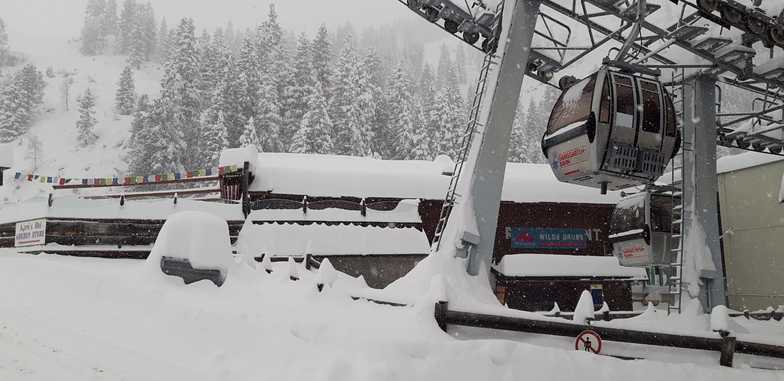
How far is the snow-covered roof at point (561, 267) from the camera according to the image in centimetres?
1852

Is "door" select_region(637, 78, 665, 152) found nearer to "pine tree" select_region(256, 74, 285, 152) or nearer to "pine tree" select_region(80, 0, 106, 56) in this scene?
"pine tree" select_region(256, 74, 285, 152)

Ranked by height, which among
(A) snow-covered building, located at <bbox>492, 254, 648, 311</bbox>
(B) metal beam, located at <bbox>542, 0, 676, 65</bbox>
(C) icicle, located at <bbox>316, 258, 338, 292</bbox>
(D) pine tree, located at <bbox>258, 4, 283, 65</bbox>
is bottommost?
(A) snow-covered building, located at <bbox>492, 254, 648, 311</bbox>

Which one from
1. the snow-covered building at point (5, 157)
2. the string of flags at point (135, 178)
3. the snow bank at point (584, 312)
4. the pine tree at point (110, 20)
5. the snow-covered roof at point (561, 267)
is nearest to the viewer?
the snow bank at point (584, 312)

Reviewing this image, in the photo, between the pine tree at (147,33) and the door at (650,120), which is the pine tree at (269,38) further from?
the pine tree at (147,33)

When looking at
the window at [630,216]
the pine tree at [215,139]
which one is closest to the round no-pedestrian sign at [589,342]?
the window at [630,216]

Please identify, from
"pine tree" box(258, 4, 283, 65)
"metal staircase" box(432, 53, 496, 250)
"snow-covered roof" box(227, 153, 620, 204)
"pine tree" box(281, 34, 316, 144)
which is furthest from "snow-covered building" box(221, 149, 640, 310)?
"pine tree" box(258, 4, 283, 65)

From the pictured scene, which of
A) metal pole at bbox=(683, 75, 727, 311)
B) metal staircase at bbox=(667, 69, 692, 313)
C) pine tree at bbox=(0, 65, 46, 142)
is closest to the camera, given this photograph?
metal pole at bbox=(683, 75, 727, 311)

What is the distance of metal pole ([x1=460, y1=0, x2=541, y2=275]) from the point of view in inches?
357

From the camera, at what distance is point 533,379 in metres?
5.93

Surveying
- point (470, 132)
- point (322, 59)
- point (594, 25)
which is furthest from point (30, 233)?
point (322, 59)

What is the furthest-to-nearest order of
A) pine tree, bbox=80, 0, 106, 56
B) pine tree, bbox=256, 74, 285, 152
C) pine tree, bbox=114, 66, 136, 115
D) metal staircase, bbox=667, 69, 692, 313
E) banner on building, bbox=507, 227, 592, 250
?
pine tree, bbox=80, 0, 106, 56 < pine tree, bbox=114, 66, 136, 115 < pine tree, bbox=256, 74, 285, 152 < banner on building, bbox=507, 227, 592, 250 < metal staircase, bbox=667, 69, 692, 313

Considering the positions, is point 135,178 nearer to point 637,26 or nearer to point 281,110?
point 637,26

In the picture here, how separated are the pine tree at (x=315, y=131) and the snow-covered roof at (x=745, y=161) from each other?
24.8 meters

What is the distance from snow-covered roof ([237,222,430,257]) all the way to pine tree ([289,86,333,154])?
861 inches
